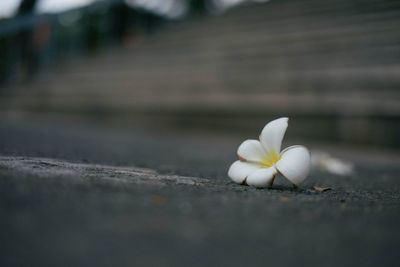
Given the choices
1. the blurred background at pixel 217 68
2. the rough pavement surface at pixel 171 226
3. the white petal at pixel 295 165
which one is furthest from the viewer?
the blurred background at pixel 217 68

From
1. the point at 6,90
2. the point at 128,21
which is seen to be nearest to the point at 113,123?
the point at 6,90

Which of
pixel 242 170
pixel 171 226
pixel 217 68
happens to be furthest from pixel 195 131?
pixel 171 226

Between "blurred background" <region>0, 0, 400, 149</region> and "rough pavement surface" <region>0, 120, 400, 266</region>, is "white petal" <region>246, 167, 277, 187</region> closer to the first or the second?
"rough pavement surface" <region>0, 120, 400, 266</region>

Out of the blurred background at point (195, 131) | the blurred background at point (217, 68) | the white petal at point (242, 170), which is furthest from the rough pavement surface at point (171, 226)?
the blurred background at point (217, 68)

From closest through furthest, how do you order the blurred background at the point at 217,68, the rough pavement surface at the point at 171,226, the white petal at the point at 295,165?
the rough pavement surface at the point at 171,226 < the white petal at the point at 295,165 < the blurred background at the point at 217,68

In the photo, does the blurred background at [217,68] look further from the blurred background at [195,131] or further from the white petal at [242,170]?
the white petal at [242,170]

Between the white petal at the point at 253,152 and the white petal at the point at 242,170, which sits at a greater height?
the white petal at the point at 253,152
